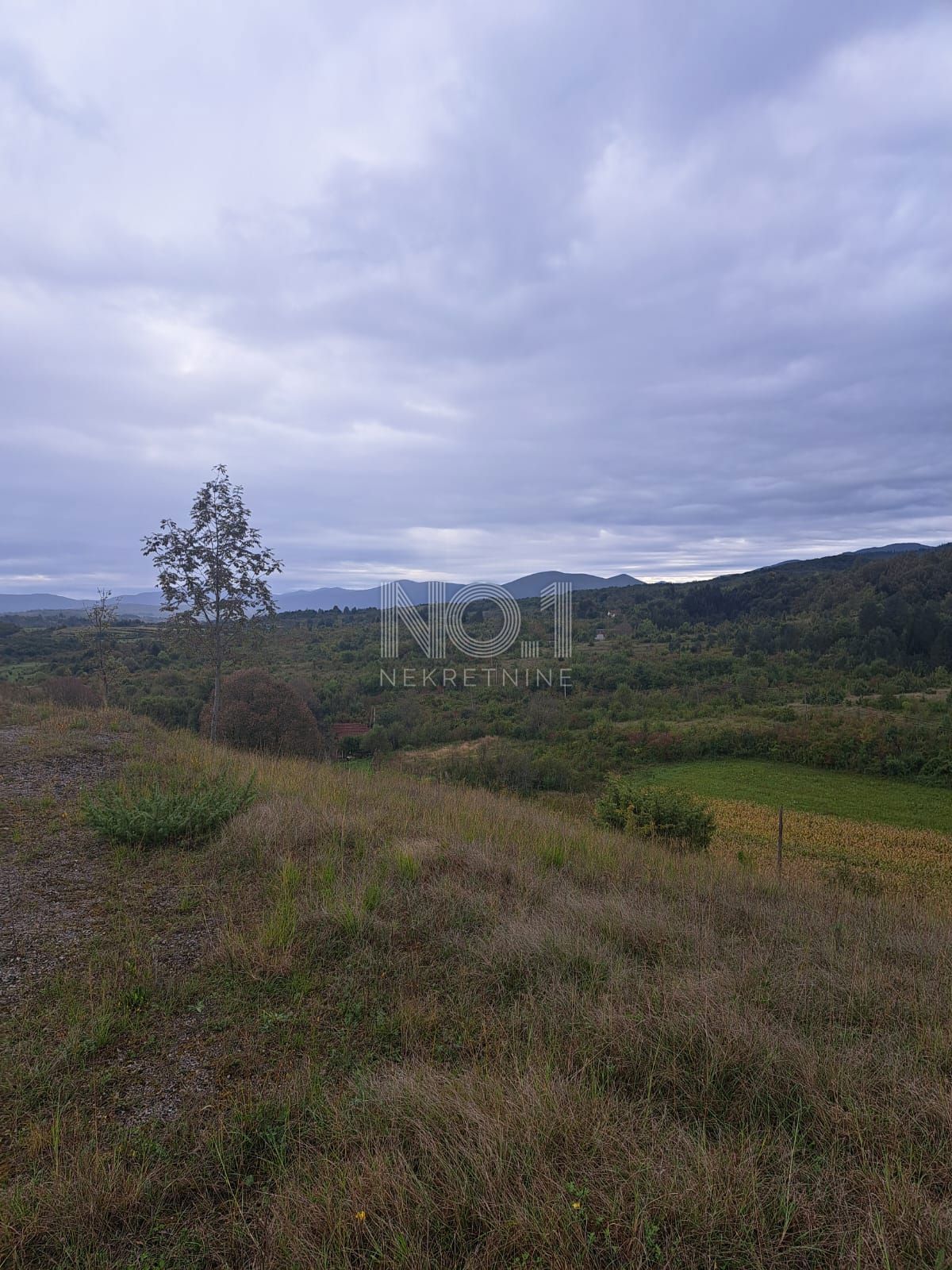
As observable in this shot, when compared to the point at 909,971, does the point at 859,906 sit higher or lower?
lower

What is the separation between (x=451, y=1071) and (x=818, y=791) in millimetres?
29442

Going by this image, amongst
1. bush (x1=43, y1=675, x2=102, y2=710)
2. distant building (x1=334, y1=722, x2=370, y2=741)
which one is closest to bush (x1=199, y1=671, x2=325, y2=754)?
bush (x1=43, y1=675, x2=102, y2=710)

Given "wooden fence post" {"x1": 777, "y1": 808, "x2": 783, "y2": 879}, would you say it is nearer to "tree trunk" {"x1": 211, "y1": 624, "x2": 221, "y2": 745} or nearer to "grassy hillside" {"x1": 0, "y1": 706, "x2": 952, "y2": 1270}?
"grassy hillside" {"x1": 0, "y1": 706, "x2": 952, "y2": 1270}

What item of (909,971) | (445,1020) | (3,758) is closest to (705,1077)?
(445,1020)

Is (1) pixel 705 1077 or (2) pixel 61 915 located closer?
(1) pixel 705 1077

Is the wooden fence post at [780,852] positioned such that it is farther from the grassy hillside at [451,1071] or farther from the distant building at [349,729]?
the distant building at [349,729]

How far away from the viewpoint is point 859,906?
16.5 ft

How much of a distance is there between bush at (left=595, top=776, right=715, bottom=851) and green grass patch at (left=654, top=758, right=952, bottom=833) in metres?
14.3

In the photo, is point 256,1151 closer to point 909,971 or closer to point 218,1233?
point 218,1233

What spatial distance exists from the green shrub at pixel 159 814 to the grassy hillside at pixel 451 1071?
0.93 ft

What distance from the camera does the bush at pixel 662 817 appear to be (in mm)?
11523

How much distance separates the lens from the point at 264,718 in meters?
15.5

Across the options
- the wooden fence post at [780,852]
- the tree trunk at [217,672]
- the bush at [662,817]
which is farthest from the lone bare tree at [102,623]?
the wooden fence post at [780,852]

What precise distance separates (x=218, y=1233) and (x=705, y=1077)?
1.77 meters
